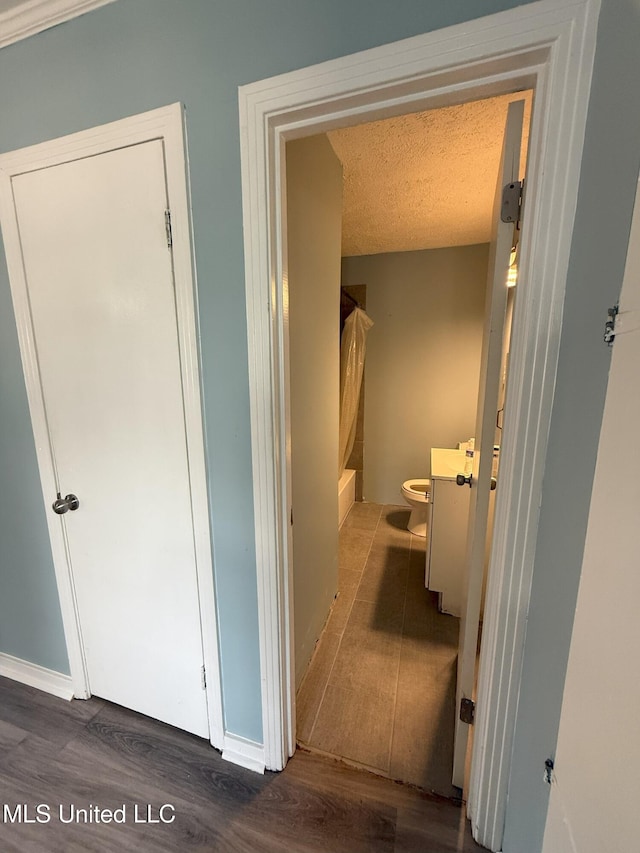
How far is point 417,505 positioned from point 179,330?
2555 mm

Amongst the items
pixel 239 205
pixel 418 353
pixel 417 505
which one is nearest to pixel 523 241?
pixel 239 205

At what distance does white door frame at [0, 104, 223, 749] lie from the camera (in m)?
1.00

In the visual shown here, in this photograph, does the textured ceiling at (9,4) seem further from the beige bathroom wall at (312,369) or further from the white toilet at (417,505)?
the white toilet at (417,505)

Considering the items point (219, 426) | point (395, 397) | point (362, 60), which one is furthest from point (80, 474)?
point (395, 397)

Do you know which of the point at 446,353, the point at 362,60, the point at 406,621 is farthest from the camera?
the point at 446,353

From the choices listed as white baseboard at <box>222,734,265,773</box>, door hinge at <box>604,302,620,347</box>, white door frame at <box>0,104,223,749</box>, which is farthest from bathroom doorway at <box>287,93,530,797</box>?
door hinge at <box>604,302,620,347</box>

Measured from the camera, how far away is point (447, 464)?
2.36 m

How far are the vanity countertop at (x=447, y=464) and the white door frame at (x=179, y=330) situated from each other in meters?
1.46

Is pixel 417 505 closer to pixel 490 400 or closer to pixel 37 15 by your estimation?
pixel 490 400

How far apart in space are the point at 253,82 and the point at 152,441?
3.53 feet

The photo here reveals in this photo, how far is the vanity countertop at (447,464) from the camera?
2113mm

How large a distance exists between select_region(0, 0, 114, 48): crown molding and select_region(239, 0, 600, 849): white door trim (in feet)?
1.96

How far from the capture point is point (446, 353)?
337 centimetres

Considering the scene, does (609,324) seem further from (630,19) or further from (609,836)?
(609,836)
